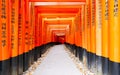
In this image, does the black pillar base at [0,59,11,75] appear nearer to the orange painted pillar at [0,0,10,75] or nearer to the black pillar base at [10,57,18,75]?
the orange painted pillar at [0,0,10,75]

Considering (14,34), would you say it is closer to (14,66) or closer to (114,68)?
(14,66)

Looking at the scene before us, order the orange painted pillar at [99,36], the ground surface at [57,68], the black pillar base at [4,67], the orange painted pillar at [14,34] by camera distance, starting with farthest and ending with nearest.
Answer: the ground surface at [57,68] < the orange painted pillar at [99,36] < the orange painted pillar at [14,34] < the black pillar base at [4,67]

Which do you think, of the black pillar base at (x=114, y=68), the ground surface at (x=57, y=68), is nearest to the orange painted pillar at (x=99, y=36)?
the ground surface at (x=57, y=68)

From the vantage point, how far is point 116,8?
842 cm

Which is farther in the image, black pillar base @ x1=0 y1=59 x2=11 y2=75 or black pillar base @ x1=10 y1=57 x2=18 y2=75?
black pillar base @ x1=10 y1=57 x2=18 y2=75

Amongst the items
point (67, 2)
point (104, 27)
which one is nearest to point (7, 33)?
point (104, 27)

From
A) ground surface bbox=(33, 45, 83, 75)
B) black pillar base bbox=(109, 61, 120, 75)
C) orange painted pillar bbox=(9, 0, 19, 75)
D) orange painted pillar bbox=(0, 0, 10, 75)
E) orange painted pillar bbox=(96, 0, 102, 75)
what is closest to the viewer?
black pillar base bbox=(109, 61, 120, 75)

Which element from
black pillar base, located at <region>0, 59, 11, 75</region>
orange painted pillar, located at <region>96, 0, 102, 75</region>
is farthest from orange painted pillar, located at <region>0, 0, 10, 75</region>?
orange painted pillar, located at <region>96, 0, 102, 75</region>

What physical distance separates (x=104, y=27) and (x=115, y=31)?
255 cm

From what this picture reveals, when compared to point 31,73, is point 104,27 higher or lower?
higher

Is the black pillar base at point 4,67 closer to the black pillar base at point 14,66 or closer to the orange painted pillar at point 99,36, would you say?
the black pillar base at point 14,66

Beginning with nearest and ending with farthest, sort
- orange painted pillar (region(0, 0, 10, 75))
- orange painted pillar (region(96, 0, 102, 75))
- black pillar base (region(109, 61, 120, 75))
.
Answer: black pillar base (region(109, 61, 120, 75))
orange painted pillar (region(0, 0, 10, 75))
orange painted pillar (region(96, 0, 102, 75))

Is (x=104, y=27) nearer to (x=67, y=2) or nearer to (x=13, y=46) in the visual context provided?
(x=13, y=46)

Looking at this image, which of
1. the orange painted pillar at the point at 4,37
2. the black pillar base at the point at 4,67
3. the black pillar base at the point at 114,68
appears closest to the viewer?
the black pillar base at the point at 114,68
